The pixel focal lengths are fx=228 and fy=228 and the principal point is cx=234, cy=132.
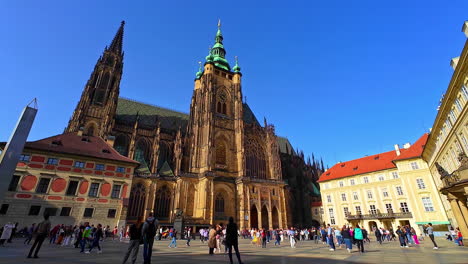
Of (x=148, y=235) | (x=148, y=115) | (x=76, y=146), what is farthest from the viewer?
(x=148, y=115)

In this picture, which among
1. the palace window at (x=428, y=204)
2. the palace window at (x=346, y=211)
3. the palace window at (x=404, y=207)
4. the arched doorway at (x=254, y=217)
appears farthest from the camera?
the arched doorway at (x=254, y=217)

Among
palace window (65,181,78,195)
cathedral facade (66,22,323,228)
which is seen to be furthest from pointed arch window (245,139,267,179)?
palace window (65,181,78,195)

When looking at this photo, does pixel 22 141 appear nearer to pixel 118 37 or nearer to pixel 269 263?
pixel 269 263

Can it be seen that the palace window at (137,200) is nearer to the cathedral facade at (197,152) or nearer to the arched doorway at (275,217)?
the cathedral facade at (197,152)

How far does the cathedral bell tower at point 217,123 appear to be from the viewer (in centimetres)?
3639

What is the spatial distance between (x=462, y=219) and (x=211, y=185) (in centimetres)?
2595

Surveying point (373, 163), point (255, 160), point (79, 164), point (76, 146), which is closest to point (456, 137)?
point (373, 163)

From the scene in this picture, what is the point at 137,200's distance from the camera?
3061 centimetres

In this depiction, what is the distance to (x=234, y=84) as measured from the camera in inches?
1865

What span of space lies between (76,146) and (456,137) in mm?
34569

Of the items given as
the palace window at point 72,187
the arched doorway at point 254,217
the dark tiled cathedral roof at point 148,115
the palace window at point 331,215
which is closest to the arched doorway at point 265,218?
the arched doorway at point 254,217

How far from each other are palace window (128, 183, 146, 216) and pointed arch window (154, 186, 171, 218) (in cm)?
194

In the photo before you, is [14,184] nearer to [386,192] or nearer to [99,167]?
[99,167]

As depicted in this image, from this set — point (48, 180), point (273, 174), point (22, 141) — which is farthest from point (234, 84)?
point (22, 141)
